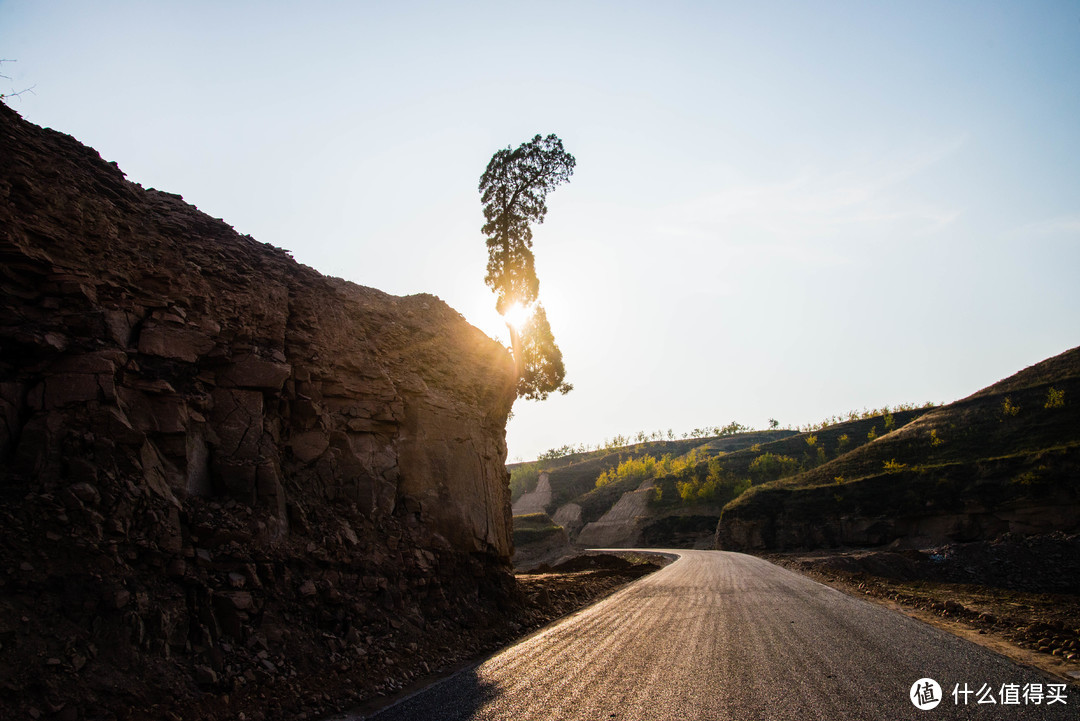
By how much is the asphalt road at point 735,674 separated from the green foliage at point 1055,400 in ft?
127

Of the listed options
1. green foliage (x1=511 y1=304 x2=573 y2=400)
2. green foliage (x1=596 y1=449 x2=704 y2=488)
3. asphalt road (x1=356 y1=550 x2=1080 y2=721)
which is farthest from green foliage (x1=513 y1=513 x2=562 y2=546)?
asphalt road (x1=356 y1=550 x2=1080 y2=721)

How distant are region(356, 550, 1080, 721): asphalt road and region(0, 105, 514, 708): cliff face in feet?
7.92

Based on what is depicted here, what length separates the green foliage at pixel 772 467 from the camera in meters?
74.0

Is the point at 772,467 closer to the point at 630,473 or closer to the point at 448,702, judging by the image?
the point at 630,473

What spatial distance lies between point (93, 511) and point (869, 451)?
5681cm

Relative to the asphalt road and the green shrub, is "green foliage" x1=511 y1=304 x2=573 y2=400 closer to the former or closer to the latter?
the asphalt road

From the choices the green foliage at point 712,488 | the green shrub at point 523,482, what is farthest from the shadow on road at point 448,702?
the green shrub at point 523,482

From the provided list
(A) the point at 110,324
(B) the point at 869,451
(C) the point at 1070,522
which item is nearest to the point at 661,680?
(A) the point at 110,324

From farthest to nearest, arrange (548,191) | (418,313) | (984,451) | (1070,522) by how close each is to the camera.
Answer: (984,451)
(1070,522)
(548,191)
(418,313)

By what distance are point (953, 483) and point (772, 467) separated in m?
37.7

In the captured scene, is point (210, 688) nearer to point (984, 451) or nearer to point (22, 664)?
point (22, 664)

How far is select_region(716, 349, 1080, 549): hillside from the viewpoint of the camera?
3356 cm

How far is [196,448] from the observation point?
8594mm

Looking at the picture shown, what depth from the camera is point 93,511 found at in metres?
6.51
